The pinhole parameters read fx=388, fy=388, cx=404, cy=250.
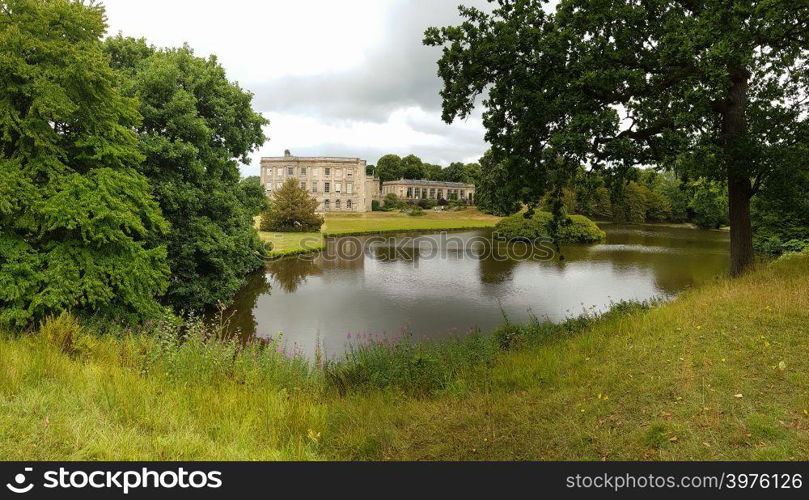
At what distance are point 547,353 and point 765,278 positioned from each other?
5849 mm

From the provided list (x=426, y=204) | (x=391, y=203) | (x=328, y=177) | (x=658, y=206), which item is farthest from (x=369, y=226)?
(x=658, y=206)

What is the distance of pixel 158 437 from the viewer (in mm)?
3625

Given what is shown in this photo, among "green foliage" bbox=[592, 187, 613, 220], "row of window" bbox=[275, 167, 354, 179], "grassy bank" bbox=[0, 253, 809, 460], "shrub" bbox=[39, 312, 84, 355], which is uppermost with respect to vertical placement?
"row of window" bbox=[275, 167, 354, 179]

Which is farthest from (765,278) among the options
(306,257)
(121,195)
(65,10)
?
(306,257)

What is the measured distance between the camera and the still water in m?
13.7

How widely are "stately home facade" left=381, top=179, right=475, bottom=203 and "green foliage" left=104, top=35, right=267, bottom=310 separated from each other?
73816 mm

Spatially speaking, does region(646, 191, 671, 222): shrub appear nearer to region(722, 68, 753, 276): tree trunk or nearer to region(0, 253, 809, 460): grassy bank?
region(722, 68, 753, 276): tree trunk

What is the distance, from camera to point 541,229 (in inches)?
1670

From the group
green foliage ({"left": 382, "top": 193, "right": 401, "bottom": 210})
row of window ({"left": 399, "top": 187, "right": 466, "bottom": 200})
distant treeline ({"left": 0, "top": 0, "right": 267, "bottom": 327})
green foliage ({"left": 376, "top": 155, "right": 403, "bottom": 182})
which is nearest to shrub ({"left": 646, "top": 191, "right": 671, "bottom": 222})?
row of window ({"left": 399, "top": 187, "right": 466, "bottom": 200})

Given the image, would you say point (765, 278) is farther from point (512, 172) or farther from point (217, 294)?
point (217, 294)

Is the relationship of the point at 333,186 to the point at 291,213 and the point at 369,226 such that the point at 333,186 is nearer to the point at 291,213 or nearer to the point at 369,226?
the point at 369,226

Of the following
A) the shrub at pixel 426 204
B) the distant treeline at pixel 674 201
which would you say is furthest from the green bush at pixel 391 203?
the distant treeline at pixel 674 201

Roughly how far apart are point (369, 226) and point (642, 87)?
147 ft
